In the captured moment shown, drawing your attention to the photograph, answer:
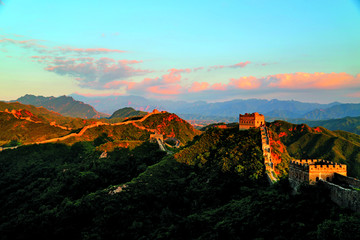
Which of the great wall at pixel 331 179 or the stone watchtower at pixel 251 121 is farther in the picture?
the stone watchtower at pixel 251 121

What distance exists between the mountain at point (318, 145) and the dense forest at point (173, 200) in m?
60.6

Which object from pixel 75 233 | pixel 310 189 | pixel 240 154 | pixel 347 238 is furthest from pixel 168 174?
pixel 347 238

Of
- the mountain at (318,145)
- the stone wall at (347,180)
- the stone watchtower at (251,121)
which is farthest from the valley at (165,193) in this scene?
the mountain at (318,145)

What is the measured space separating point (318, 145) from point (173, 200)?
10877 centimetres

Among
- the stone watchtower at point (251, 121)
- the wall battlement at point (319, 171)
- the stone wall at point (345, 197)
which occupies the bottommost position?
the stone wall at point (345, 197)

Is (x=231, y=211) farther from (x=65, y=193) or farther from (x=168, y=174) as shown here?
(x=65, y=193)

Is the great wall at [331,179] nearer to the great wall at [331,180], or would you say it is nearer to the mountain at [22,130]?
the great wall at [331,180]

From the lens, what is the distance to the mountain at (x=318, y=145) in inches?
4513

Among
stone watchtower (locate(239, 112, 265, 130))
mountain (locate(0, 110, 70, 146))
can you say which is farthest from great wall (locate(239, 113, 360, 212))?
mountain (locate(0, 110, 70, 146))

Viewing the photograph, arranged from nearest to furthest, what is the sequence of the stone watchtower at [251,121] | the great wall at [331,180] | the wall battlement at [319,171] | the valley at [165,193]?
the great wall at [331,180] → the valley at [165,193] → the wall battlement at [319,171] → the stone watchtower at [251,121]

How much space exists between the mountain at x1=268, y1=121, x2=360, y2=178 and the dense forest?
199 ft

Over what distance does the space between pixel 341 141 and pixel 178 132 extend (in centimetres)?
8696

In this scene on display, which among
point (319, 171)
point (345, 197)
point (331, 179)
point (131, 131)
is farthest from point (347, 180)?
point (131, 131)

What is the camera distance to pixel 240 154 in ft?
171
